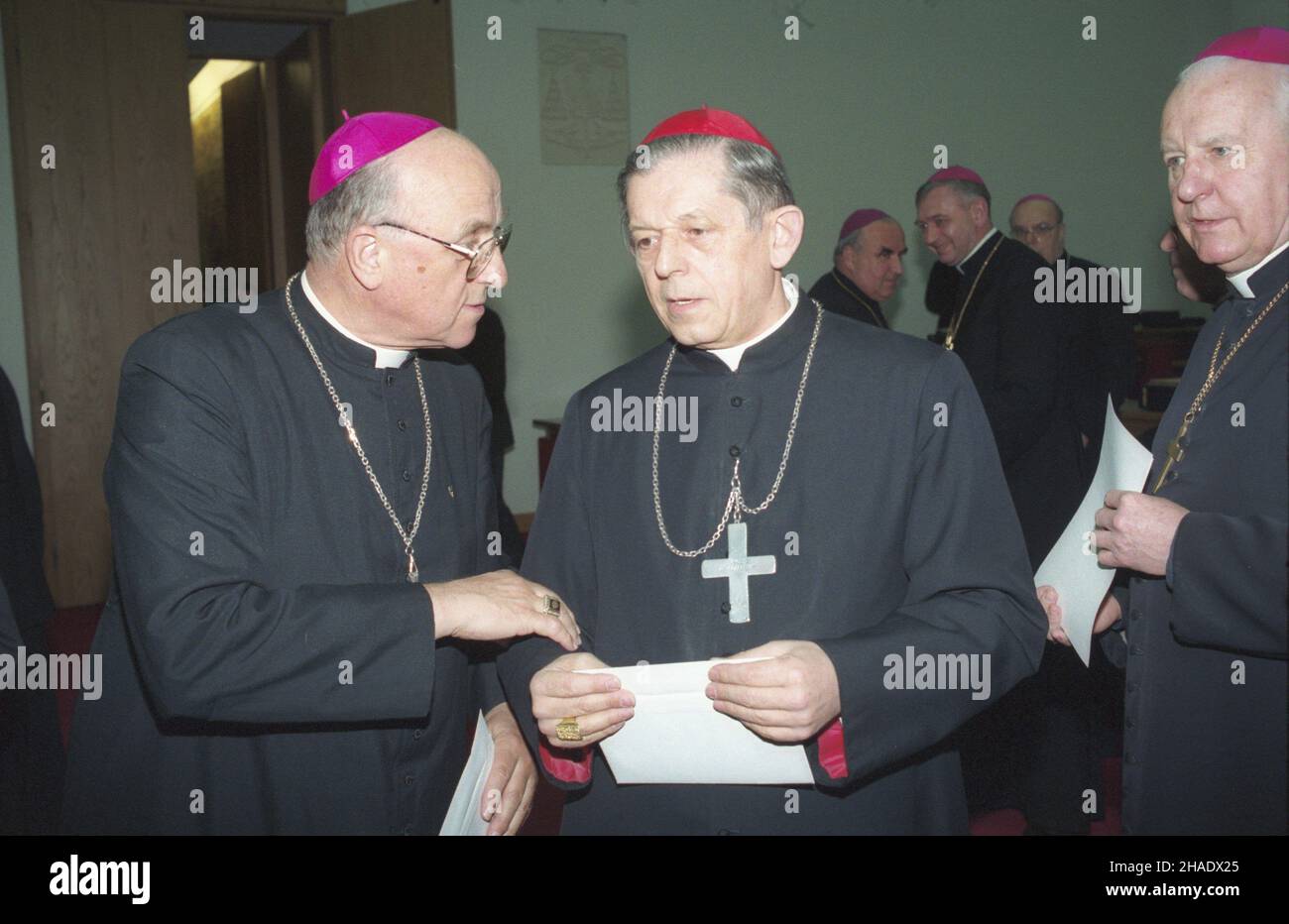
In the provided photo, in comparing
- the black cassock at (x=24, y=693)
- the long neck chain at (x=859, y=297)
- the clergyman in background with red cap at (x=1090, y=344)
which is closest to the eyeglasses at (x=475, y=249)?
the black cassock at (x=24, y=693)

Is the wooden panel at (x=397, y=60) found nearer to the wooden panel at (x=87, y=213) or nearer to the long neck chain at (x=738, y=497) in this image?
the wooden panel at (x=87, y=213)

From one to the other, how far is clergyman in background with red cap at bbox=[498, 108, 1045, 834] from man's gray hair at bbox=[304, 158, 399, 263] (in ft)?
1.41

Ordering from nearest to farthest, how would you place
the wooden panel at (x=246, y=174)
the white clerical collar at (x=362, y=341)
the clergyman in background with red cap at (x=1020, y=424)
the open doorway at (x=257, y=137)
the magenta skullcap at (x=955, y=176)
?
the white clerical collar at (x=362, y=341)
the clergyman in background with red cap at (x=1020, y=424)
the magenta skullcap at (x=955, y=176)
the open doorway at (x=257, y=137)
the wooden panel at (x=246, y=174)

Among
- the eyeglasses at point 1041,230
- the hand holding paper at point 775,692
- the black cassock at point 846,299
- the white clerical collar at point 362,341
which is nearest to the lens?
the hand holding paper at point 775,692

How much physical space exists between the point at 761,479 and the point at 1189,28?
9.90 metres

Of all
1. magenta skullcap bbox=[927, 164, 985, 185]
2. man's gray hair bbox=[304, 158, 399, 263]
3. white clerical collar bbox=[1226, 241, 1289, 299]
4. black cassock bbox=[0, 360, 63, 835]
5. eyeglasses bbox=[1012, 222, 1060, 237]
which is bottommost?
black cassock bbox=[0, 360, 63, 835]

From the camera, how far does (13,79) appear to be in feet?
22.6

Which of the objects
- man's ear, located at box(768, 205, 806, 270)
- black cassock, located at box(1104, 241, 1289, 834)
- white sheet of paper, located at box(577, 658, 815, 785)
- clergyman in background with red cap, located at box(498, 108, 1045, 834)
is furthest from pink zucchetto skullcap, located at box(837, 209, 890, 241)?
white sheet of paper, located at box(577, 658, 815, 785)

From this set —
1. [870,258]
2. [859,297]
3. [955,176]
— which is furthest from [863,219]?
[955,176]

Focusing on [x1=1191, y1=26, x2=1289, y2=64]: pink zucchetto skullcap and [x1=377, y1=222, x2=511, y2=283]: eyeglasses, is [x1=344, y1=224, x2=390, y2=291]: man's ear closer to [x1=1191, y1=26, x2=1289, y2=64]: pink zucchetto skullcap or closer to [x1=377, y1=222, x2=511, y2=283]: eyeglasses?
[x1=377, y1=222, x2=511, y2=283]: eyeglasses

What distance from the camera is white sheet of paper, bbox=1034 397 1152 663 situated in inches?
84.4

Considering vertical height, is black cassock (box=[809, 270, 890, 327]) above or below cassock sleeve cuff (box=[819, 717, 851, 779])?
above

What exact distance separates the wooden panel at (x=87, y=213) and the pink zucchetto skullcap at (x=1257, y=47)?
21.6 feet

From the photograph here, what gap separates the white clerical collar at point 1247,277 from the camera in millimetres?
2029
